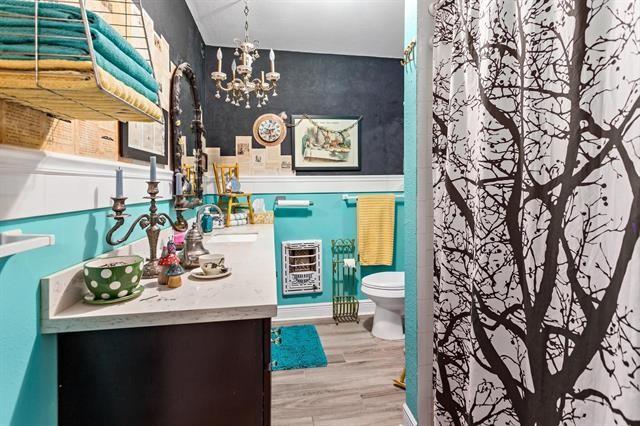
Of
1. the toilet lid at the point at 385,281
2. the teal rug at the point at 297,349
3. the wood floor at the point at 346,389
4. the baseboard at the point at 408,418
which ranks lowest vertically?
the wood floor at the point at 346,389

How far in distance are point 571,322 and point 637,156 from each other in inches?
14.0

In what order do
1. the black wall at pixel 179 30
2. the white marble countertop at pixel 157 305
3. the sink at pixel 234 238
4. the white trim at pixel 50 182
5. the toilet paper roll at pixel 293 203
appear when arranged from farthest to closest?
1. the toilet paper roll at pixel 293 203
2. the sink at pixel 234 238
3. the black wall at pixel 179 30
4. the white marble countertop at pixel 157 305
5. the white trim at pixel 50 182

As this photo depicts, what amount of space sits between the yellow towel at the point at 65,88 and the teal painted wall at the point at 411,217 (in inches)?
45.0

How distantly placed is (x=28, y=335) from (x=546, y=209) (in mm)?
1254

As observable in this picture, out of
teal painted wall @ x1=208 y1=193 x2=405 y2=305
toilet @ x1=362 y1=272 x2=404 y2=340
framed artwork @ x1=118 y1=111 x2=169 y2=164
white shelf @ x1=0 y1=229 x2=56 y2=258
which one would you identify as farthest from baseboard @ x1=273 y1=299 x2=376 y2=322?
white shelf @ x1=0 y1=229 x2=56 y2=258

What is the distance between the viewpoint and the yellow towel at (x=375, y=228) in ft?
10.5

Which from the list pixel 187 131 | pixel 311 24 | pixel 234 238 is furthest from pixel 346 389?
pixel 311 24

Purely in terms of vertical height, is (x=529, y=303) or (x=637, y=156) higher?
(x=637, y=156)

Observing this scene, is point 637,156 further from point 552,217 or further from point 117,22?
point 117,22

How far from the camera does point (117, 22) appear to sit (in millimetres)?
1289

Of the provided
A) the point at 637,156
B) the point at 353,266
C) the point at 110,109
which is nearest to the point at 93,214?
the point at 110,109

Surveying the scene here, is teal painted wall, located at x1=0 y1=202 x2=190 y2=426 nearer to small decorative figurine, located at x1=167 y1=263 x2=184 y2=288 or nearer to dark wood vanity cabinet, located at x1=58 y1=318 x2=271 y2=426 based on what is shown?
dark wood vanity cabinet, located at x1=58 y1=318 x2=271 y2=426

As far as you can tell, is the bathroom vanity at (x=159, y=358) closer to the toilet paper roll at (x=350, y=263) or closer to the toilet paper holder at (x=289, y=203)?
the toilet paper holder at (x=289, y=203)

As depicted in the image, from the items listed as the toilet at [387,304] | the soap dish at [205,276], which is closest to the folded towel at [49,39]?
the soap dish at [205,276]
